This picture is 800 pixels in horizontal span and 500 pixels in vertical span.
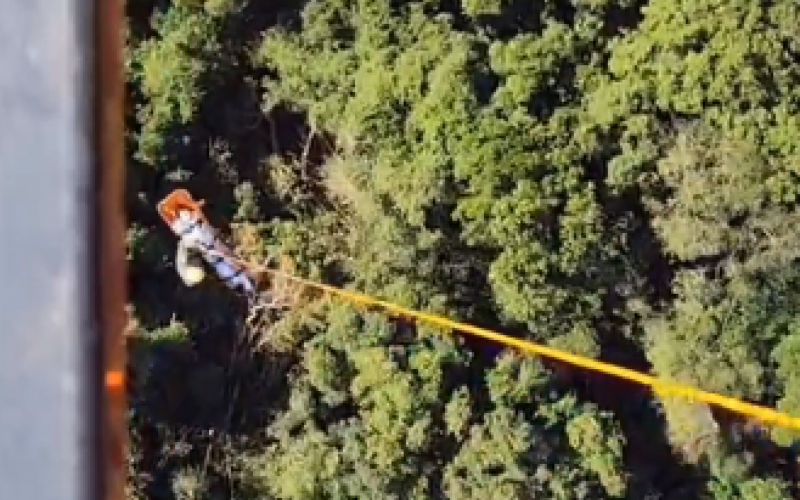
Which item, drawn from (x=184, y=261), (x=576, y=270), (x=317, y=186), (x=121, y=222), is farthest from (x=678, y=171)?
(x=121, y=222)

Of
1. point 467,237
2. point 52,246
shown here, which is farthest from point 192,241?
point 52,246

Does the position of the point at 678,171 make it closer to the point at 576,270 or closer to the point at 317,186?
the point at 576,270

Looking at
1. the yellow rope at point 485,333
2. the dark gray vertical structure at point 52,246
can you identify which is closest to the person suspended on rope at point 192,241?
the yellow rope at point 485,333

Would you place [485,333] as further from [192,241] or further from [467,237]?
[192,241]

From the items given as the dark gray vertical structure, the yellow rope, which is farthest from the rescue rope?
the dark gray vertical structure

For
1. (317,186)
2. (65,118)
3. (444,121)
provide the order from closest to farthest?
1. (65,118)
2. (444,121)
3. (317,186)

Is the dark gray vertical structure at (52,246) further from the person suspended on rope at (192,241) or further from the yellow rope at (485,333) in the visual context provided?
the person suspended on rope at (192,241)

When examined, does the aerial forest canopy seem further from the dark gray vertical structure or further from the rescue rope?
the dark gray vertical structure
